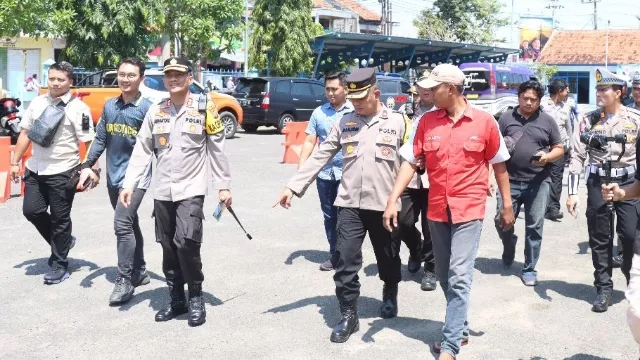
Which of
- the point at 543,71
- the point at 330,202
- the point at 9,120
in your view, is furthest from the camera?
the point at 543,71

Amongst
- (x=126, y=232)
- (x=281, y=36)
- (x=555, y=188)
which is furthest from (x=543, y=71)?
(x=126, y=232)

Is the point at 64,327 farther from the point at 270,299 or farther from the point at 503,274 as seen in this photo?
the point at 503,274

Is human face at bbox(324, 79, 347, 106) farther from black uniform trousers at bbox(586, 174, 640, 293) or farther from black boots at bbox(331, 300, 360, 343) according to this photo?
black uniform trousers at bbox(586, 174, 640, 293)

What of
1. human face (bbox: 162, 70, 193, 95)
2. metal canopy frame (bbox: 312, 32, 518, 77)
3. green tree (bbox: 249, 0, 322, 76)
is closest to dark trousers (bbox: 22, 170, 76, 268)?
human face (bbox: 162, 70, 193, 95)

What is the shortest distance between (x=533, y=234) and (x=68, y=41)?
19897 millimetres

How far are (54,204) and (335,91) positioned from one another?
8.53 feet

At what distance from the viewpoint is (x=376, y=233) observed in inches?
212

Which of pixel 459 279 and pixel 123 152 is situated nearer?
pixel 459 279

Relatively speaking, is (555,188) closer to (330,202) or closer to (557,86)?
(557,86)

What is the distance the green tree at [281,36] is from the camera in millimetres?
31719

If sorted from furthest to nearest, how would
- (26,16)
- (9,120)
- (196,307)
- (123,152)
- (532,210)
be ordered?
(26,16) → (9,120) → (532,210) → (123,152) → (196,307)

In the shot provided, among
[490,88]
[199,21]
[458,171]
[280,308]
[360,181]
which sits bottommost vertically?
[280,308]

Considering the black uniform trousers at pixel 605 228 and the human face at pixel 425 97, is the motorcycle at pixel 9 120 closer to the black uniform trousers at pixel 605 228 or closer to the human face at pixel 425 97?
the human face at pixel 425 97

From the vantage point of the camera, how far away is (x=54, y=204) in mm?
6664
